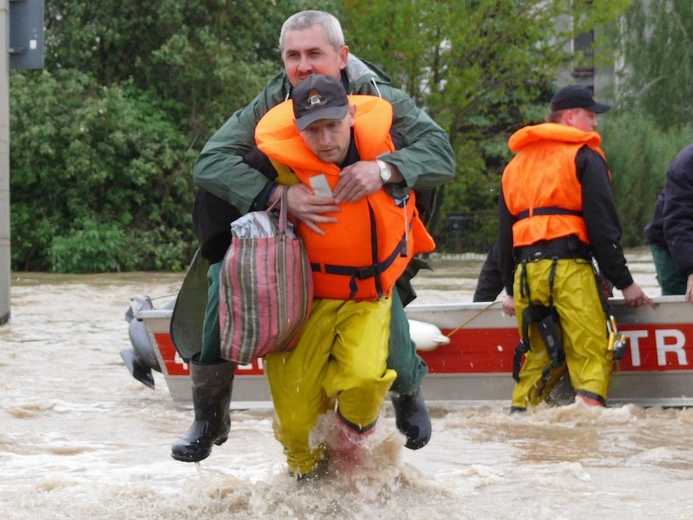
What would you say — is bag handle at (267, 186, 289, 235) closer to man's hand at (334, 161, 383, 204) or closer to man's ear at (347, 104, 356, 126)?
man's hand at (334, 161, 383, 204)

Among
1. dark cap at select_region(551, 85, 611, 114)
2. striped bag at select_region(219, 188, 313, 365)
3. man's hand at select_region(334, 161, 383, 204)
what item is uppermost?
dark cap at select_region(551, 85, 611, 114)

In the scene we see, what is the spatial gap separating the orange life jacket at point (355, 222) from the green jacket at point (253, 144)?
0.35 ft

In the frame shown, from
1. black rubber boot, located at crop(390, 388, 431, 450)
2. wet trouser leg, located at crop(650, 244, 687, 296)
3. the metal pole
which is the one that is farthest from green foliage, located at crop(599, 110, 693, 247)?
black rubber boot, located at crop(390, 388, 431, 450)

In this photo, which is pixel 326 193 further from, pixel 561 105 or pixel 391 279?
pixel 561 105

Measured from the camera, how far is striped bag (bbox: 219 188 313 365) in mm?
4652

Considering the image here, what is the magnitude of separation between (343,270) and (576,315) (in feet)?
9.66

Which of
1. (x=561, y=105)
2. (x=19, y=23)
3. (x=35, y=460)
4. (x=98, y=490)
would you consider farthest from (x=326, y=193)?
(x=19, y=23)

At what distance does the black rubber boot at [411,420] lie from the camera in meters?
5.20

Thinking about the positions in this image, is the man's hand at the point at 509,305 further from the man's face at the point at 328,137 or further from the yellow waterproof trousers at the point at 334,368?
the man's face at the point at 328,137

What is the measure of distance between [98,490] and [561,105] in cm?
369

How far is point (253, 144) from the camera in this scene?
4.96 m

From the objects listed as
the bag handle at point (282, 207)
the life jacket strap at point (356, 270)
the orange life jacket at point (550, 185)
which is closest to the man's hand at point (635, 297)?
the orange life jacket at point (550, 185)

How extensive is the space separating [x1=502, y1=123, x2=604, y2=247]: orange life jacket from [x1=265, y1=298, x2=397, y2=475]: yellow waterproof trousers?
272 cm

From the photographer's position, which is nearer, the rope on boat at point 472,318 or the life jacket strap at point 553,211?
the life jacket strap at point 553,211
